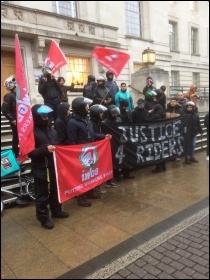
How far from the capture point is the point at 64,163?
13.2 feet

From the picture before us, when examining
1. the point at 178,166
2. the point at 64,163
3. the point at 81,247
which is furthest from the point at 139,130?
the point at 81,247

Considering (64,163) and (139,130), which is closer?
(64,163)

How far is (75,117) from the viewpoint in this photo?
4.40 metres

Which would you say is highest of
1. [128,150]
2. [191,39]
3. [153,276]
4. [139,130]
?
[191,39]

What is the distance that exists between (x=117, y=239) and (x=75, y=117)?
2.00 m

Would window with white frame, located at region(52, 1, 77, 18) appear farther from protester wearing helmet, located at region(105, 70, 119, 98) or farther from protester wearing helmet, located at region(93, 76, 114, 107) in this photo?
protester wearing helmet, located at region(105, 70, 119, 98)

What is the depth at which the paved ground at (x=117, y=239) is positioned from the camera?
280 cm

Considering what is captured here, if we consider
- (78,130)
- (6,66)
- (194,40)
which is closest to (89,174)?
(78,130)

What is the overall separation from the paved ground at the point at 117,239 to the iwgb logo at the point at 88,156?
72cm

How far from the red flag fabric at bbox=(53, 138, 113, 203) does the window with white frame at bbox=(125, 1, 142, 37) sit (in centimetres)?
207

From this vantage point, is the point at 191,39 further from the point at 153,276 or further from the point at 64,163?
the point at 64,163

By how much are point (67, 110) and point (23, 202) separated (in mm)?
1719

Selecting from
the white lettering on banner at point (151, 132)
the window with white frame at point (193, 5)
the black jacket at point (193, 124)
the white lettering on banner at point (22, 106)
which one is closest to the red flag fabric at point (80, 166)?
the white lettering on banner at point (22, 106)

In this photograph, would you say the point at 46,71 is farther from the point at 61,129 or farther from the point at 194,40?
the point at 194,40
